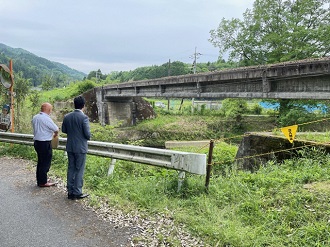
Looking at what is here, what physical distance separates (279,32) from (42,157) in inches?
1003

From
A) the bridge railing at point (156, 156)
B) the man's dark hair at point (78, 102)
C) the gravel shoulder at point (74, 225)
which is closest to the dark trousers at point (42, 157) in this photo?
the gravel shoulder at point (74, 225)

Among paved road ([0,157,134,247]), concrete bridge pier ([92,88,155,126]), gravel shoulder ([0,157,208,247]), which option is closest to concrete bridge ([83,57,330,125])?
concrete bridge pier ([92,88,155,126])

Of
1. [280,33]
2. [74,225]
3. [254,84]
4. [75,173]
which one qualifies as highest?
[280,33]

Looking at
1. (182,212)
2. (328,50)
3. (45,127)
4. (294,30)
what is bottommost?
(182,212)

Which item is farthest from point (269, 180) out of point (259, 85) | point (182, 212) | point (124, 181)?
point (259, 85)

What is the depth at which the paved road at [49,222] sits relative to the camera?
11.9 ft

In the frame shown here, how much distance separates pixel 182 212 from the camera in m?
4.27

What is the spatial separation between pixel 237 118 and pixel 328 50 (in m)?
10.3

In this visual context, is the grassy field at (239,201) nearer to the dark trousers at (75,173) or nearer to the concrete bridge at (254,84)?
the dark trousers at (75,173)

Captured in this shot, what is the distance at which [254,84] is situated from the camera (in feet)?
50.8

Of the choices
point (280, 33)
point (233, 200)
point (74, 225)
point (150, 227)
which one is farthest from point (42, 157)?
point (280, 33)

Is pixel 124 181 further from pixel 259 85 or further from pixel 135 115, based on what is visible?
pixel 135 115

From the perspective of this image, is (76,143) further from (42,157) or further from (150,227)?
(150,227)

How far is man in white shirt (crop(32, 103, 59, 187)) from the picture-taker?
229 inches
